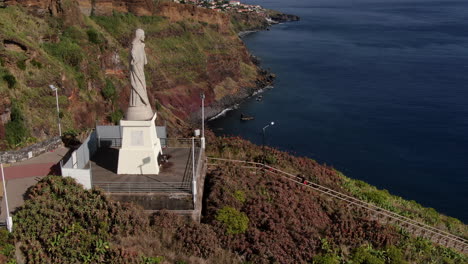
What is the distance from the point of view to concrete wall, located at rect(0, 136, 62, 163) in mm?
24672

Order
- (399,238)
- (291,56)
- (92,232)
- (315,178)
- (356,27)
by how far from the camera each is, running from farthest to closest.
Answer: (356,27)
(291,56)
(315,178)
(399,238)
(92,232)

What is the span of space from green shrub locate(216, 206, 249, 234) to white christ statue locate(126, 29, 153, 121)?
20.0 feet

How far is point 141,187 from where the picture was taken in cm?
2073

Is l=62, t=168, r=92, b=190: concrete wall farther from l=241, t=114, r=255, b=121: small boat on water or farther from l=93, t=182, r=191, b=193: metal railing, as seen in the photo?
l=241, t=114, r=255, b=121: small boat on water

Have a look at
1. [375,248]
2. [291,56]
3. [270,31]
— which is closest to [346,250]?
[375,248]

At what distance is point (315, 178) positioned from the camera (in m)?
28.1

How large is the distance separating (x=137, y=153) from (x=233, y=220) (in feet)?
19.5

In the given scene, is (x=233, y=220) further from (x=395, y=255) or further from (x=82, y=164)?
(x=82, y=164)

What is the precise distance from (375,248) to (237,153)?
10.9 metres

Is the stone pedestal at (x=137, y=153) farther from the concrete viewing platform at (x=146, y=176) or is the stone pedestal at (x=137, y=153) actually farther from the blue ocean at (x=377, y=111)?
the blue ocean at (x=377, y=111)

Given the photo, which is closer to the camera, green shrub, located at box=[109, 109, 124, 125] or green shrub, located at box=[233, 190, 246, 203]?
green shrub, located at box=[233, 190, 246, 203]

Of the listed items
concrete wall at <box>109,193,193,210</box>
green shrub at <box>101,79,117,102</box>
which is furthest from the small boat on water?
concrete wall at <box>109,193,193,210</box>

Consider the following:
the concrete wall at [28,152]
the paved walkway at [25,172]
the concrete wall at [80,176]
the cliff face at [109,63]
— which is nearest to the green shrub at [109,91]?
the cliff face at [109,63]

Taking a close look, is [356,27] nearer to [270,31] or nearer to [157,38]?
[270,31]
